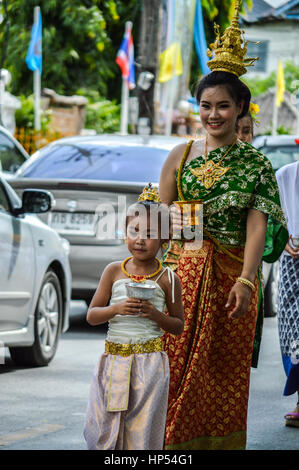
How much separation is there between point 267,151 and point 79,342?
500 cm

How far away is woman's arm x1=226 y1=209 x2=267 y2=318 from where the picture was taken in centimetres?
436

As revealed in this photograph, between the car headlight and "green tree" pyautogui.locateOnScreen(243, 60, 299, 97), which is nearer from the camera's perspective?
the car headlight

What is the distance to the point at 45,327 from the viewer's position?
8180 mm

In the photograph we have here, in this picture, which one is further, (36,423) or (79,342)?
(79,342)

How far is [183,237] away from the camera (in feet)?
15.0

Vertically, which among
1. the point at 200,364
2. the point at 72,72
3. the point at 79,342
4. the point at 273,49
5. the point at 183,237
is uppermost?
the point at 273,49

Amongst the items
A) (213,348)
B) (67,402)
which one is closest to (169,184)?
(213,348)

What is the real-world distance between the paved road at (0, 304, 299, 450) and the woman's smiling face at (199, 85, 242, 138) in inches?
72.8

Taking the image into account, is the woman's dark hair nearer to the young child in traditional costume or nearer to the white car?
the young child in traditional costume

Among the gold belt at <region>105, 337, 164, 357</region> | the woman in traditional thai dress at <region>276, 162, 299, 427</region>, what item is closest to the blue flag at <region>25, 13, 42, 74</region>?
the woman in traditional thai dress at <region>276, 162, 299, 427</region>

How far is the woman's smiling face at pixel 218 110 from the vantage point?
15.0 ft

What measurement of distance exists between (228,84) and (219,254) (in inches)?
29.1
